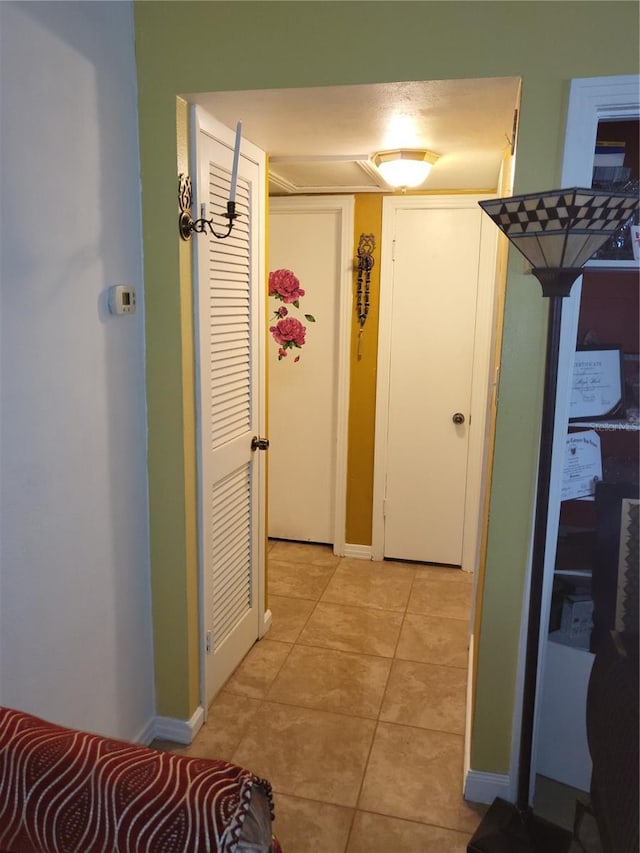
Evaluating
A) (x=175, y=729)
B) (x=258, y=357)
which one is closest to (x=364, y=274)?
(x=258, y=357)

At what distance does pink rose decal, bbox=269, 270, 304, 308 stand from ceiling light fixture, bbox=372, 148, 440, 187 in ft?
3.01

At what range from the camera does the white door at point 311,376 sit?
3707 mm

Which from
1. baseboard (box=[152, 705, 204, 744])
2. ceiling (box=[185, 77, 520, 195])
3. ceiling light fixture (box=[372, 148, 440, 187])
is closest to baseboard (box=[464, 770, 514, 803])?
baseboard (box=[152, 705, 204, 744])

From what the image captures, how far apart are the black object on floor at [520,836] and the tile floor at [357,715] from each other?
0.11 meters

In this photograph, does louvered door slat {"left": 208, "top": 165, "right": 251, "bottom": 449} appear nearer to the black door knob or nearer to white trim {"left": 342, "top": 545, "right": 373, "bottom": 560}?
the black door knob

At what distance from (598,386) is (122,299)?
1.44 meters

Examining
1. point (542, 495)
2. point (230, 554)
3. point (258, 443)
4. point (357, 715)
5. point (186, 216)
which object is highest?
point (186, 216)

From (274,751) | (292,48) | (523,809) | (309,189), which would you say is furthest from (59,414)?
(309,189)

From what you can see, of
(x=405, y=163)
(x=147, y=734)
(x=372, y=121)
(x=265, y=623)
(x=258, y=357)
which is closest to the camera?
(x=372, y=121)

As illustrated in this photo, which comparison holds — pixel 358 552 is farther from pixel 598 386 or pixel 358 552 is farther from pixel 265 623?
pixel 598 386

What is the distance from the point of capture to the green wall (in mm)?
1669

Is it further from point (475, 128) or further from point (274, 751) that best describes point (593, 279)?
point (274, 751)

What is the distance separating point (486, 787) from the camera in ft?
6.62

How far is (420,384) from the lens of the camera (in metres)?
3.70
